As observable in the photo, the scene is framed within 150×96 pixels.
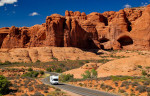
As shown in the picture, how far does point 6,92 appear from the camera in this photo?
659 inches

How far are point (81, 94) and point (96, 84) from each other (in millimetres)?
5217

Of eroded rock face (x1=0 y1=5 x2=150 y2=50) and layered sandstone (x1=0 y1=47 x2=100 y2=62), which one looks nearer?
layered sandstone (x1=0 y1=47 x2=100 y2=62)

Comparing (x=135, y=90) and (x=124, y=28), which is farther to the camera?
(x=124, y=28)

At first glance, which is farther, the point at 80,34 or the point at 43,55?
the point at 80,34

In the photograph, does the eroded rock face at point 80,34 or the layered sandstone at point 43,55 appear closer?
the layered sandstone at point 43,55

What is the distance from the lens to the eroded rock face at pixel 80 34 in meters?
67.1

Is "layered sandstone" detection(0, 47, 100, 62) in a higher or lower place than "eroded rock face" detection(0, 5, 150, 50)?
lower

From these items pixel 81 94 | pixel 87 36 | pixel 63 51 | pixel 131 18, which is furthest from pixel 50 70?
pixel 131 18

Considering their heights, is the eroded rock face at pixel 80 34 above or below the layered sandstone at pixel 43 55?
above

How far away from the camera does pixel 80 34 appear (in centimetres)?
7525

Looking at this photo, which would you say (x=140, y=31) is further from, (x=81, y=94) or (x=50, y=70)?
(x=81, y=94)

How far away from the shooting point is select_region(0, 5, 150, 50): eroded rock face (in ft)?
220

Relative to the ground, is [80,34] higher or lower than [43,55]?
higher

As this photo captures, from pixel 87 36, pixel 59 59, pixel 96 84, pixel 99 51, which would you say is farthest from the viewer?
pixel 87 36
